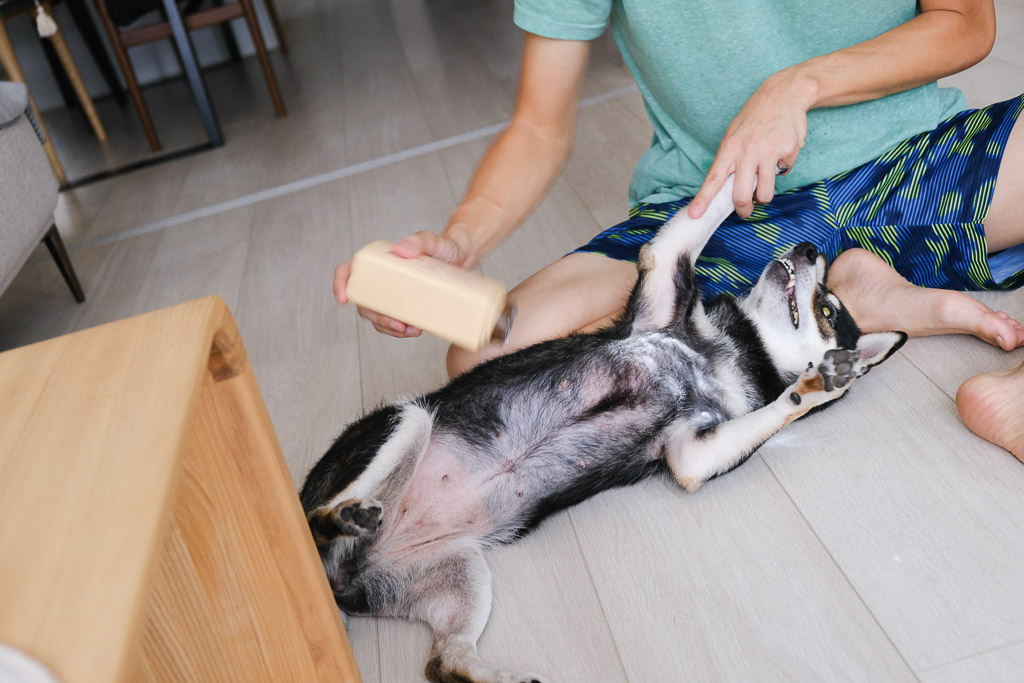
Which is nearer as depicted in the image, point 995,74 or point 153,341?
point 153,341

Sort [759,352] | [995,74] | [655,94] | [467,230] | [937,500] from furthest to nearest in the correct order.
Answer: [995,74]
[655,94]
[759,352]
[467,230]
[937,500]

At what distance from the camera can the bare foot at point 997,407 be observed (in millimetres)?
1200

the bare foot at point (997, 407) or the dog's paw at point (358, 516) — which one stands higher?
the dog's paw at point (358, 516)

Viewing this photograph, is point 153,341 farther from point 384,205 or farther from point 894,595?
point 384,205

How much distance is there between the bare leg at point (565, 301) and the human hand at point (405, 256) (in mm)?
258

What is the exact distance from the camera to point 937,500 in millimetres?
1184

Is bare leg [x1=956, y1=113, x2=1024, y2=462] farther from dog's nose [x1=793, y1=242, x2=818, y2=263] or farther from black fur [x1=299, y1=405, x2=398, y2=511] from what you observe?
black fur [x1=299, y1=405, x2=398, y2=511]

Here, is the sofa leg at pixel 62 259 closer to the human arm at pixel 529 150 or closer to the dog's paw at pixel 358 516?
the human arm at pixel 529 150

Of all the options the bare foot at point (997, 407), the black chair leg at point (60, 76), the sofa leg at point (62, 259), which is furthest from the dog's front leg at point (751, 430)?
the black chair leg at point (60, 76)

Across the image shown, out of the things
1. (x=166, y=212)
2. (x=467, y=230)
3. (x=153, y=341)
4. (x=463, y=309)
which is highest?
(x=153, y=341)

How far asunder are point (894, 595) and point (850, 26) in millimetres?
995

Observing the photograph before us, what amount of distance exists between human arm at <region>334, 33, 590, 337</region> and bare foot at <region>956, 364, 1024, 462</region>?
823mm

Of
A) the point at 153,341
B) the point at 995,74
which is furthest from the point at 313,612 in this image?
the point at 995,74

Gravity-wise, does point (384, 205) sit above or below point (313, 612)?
below
